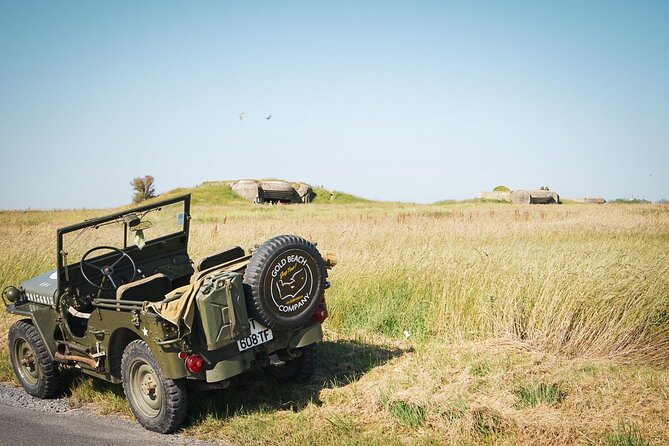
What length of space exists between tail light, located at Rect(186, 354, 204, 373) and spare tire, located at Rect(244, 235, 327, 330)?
0.62 meters

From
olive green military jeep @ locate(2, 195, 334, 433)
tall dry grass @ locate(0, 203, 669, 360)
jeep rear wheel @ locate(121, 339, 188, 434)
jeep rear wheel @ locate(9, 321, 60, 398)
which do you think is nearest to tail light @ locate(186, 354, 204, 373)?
olive green military jeep @ locate(2, 195, 334, 433)

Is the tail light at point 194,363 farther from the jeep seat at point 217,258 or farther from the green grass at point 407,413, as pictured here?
the green grass at point 407,413

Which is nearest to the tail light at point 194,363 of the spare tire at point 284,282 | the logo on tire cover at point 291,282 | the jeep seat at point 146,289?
the spare tire at point 284,282

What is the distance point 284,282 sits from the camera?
5094mm

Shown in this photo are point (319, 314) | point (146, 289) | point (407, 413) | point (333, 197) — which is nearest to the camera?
point (407, 413)

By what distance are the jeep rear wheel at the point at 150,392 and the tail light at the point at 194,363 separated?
31 cm

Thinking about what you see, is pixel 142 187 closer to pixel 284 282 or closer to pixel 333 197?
pixel 333 197

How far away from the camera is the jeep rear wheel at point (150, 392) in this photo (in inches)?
188

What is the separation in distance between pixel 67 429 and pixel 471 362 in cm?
399

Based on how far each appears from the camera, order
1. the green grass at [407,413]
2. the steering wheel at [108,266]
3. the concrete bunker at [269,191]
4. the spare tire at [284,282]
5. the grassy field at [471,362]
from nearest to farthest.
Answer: the grassy field at [471,362]
the green grass at [407,413]
the spare tire at [284,282]
the steering wheel at [108,266]
the concrete bunker at [269,191]

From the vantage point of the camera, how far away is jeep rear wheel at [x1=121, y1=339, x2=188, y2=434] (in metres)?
4.78

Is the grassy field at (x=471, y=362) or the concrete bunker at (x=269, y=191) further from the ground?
the concrete bunker at (x=269, y=191)

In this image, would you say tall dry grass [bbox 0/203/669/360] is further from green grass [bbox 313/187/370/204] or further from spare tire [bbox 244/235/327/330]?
green grass [bbox 313/187/370/204]

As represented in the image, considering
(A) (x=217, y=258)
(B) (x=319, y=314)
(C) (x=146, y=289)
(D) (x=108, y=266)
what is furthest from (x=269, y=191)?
(B) (x=319, y=314)
